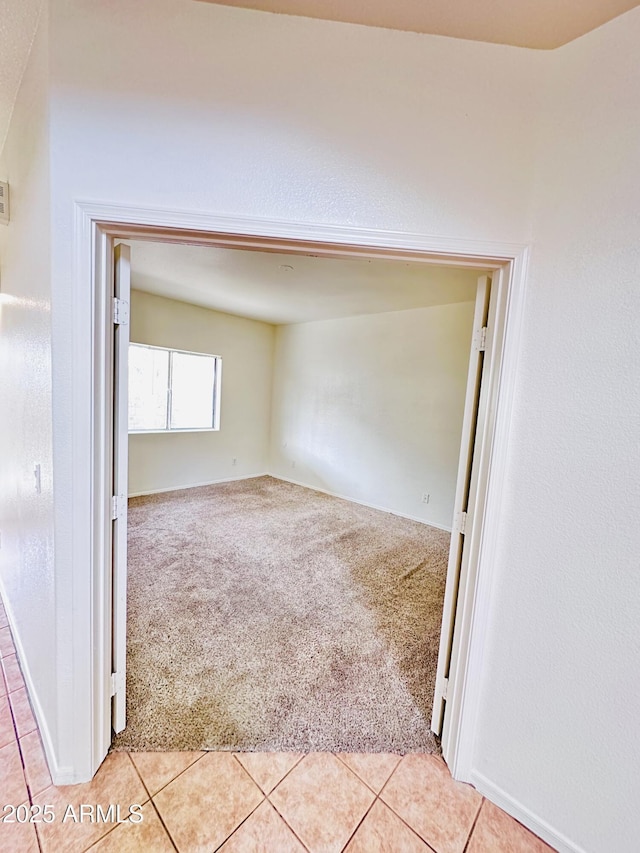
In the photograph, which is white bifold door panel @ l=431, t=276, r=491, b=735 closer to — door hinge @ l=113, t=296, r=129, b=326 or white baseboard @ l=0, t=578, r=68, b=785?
door hinge @ l=113, t=296, r=129, b=326

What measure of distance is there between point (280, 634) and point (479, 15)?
9.30ft

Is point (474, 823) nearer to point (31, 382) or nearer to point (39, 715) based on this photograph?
point (39, 715)

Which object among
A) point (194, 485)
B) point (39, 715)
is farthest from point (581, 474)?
point (194, 485)

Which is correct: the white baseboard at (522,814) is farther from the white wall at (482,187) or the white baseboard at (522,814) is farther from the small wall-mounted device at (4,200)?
the small wall-mounted device at (4,200)

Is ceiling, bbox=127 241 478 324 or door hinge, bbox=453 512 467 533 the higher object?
ceiling, bbox=127 241 478 324

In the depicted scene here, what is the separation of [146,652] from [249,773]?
0.91 meters

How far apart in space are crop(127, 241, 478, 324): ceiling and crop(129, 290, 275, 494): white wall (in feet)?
1.16

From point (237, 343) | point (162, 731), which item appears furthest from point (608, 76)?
point (237, 343)

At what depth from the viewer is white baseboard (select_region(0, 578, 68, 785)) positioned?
1.20 meters

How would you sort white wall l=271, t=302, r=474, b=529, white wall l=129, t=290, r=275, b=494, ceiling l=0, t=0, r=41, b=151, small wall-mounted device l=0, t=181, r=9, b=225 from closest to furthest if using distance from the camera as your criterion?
ceiling l=0, t=0, r=41, b=151 < small wall-mounted device l=0, t=181, r=9, b=225 < white wall l=271, t=302, r=474, b=529 < white wall l=129, t=290, r=275, b=494

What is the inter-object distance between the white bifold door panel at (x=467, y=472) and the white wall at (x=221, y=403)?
3768mm

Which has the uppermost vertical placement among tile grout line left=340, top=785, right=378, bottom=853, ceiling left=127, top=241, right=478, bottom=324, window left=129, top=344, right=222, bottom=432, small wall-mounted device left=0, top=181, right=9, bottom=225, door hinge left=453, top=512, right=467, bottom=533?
ceiling left=127, top=241, right=478, bottom=324

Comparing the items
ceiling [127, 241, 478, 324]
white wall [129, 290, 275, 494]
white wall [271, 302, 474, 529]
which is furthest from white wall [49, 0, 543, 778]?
white wall [129, 290, 275, 494]

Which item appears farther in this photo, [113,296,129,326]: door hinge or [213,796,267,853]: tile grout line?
[113,296,129,326]: door hinge
